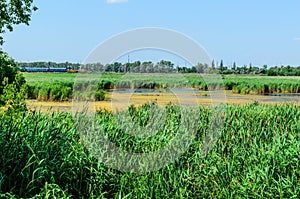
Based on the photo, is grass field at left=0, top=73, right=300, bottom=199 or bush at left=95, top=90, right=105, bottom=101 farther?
bush at left=95, top=90, right=105, bottom=101

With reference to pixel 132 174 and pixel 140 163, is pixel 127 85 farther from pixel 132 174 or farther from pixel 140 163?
pixel 132 174

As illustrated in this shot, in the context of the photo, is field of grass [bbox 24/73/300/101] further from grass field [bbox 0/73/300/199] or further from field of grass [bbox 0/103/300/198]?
field of grass [bbox 0/103/300/198]

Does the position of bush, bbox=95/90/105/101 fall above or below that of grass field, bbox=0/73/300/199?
above

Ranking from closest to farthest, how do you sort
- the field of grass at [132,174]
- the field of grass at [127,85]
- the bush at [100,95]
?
the field of grass at [132,174]
the field of grass at [127,85]
the bush at [100,95]

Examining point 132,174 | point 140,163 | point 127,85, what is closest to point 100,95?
point 127,85

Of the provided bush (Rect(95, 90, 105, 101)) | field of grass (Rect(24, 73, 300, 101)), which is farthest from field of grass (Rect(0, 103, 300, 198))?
bush (Rect(95, 90, 105, 101))

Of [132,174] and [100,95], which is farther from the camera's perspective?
[100,95]

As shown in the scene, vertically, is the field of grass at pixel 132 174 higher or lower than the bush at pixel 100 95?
lower

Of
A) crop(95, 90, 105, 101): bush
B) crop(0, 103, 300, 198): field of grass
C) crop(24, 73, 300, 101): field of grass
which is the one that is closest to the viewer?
crop(0, 103, 300, 198): field of grass

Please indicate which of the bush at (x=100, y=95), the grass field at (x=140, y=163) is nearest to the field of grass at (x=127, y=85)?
the bush at (x=100, y=95)

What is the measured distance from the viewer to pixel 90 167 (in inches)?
169

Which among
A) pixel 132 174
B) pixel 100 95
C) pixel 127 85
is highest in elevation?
pixel 127 85

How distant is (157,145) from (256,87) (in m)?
22.8

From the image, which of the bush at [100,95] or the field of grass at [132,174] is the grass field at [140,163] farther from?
the bush at [100,95]
